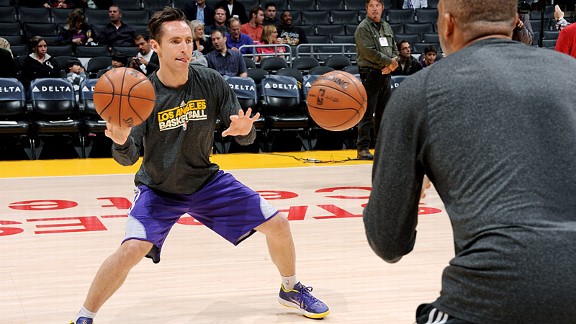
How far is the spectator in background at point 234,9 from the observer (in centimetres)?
1431

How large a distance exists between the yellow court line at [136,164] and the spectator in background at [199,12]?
3.96m

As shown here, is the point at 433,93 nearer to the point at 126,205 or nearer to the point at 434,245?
the point at 434,245

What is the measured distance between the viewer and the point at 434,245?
224 inches

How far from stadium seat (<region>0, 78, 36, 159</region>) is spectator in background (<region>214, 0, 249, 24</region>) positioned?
482 centimetres

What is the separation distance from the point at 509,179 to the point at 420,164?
0.22 meters

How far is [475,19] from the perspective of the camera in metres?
1.82

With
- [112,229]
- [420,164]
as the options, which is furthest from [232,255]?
[420,164]

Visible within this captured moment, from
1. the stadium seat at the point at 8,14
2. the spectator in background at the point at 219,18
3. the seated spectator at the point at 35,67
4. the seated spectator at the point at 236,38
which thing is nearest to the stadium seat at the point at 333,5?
the spectator in background at the point at 219,18

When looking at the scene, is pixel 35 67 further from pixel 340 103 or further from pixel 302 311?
pixel 302 311

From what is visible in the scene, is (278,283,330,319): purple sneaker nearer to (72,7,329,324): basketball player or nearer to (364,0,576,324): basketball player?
(72,7,329,324): basketball player

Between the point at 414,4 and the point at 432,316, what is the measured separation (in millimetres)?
16120

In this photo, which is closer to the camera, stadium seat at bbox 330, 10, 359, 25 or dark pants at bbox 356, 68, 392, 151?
dark pants at bbox 356, 68, 392, 151

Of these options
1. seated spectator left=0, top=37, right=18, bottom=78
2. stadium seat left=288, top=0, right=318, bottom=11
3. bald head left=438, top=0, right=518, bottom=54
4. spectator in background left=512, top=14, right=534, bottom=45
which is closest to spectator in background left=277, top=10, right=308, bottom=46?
stadium seat left=288, top=0, right=318, bottom=11

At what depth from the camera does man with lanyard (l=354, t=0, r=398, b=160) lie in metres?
9.67
